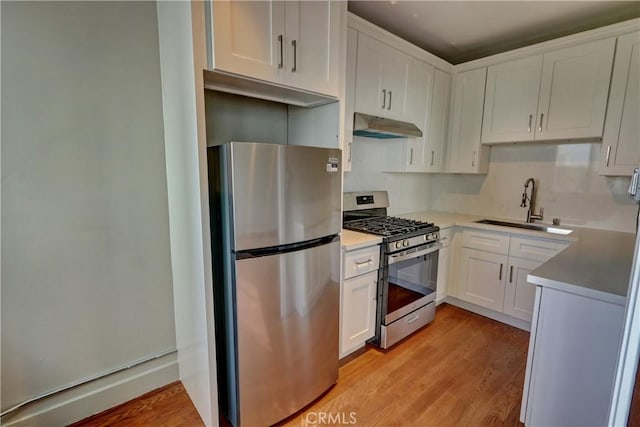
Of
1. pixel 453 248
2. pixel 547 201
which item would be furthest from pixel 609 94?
pixel 453 248

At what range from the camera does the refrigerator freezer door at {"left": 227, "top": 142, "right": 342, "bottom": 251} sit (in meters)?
1.36

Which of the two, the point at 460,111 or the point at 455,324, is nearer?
the point at 455,324

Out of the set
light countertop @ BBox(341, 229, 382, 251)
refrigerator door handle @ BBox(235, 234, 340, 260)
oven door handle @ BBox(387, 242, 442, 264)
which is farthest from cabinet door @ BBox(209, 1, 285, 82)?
oven door handle @ BBox(387, 242, 442, 264)

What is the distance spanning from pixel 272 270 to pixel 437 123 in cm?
238

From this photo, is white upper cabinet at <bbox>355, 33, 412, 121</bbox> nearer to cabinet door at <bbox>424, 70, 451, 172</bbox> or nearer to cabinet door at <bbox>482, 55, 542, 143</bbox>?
cabinet door at <bbox>424, 70, 451, 172</bbox>

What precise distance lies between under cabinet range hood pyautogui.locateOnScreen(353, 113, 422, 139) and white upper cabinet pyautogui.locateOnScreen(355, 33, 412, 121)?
0.06 metres

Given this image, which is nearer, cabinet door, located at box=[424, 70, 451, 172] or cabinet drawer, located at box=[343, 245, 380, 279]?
cabinet drawer, located at box=[343, 245, 380, 279]

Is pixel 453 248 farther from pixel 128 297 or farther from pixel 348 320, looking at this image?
Answer: pixel 128 297

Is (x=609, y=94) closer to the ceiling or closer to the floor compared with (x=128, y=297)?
closer to the ceiling

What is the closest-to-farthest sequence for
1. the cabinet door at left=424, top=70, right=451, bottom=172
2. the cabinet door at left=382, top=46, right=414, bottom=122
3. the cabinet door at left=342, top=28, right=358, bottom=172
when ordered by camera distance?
the cabinet door at left=342, top=28, right=358, bottom=172, the cabinet door at left=382, top=46, right=414, bottom=122, the cabinet door at left=424, top=70, right=451, bottom=172

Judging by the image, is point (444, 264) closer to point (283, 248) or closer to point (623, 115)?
point (623, 115)

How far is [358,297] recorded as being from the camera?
6.89 feet

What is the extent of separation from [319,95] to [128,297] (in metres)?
1.62

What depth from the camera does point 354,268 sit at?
6.66 feet
